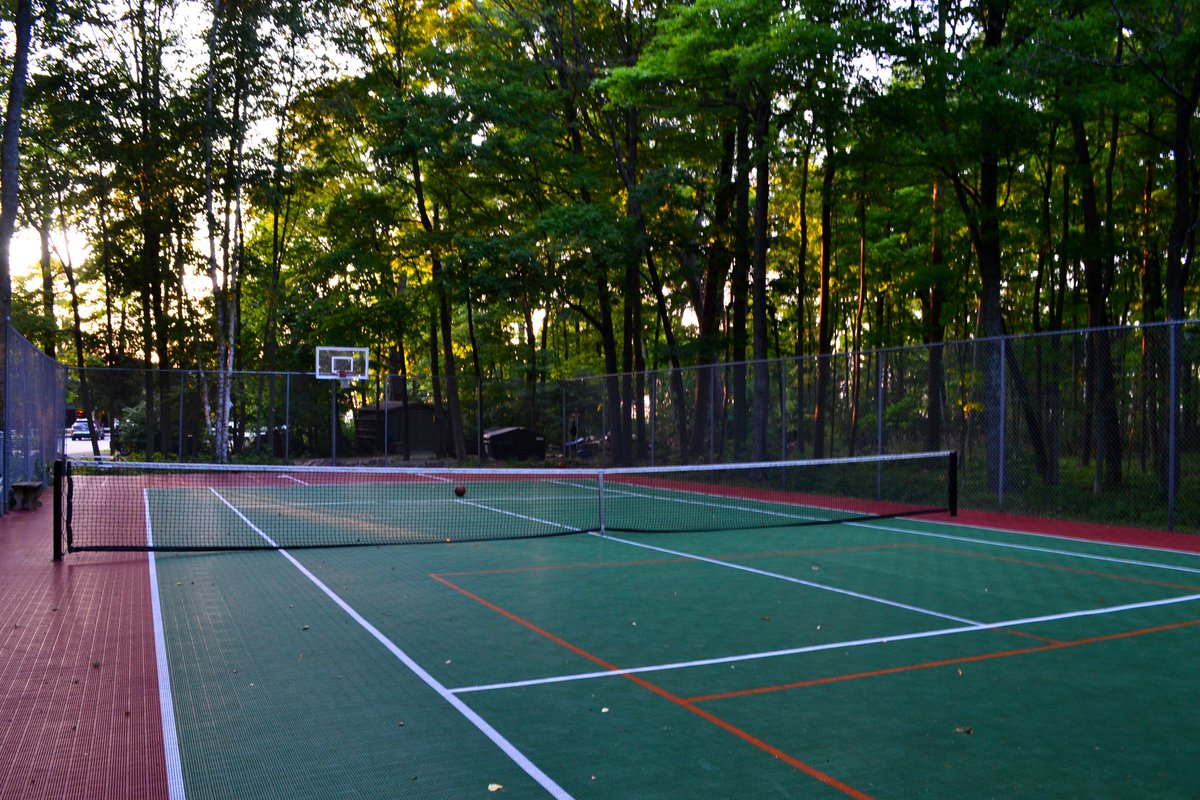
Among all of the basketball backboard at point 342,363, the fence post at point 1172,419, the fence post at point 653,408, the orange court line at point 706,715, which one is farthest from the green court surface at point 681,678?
the basketball backboard at point 342,363

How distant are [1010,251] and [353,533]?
24693 millimetres

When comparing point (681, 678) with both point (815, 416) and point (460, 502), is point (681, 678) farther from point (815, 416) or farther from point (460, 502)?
point (815, 416)

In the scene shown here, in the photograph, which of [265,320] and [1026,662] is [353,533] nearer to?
[1026,662]

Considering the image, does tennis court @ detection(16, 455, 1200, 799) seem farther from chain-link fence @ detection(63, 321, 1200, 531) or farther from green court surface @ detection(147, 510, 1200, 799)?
chain-link fence @ detection(63, 321, 1200, 531)

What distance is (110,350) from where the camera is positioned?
36500 millimetres

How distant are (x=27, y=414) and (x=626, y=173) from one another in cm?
1723

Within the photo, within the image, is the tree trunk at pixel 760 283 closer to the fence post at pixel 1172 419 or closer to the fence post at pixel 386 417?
the fence post at pixel 1172 419

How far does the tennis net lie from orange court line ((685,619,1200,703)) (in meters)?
5.54

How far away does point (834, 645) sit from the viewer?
7734mm

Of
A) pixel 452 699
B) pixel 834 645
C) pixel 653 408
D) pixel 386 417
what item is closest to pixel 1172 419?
pixel 834 645

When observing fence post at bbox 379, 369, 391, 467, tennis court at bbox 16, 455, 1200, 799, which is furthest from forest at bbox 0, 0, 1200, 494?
tennis court at bbox 16, 455, 1200, 799

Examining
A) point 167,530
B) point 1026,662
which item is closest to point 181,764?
point 1026,662

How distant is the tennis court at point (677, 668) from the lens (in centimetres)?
504

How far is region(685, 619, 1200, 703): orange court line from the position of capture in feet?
21.0
